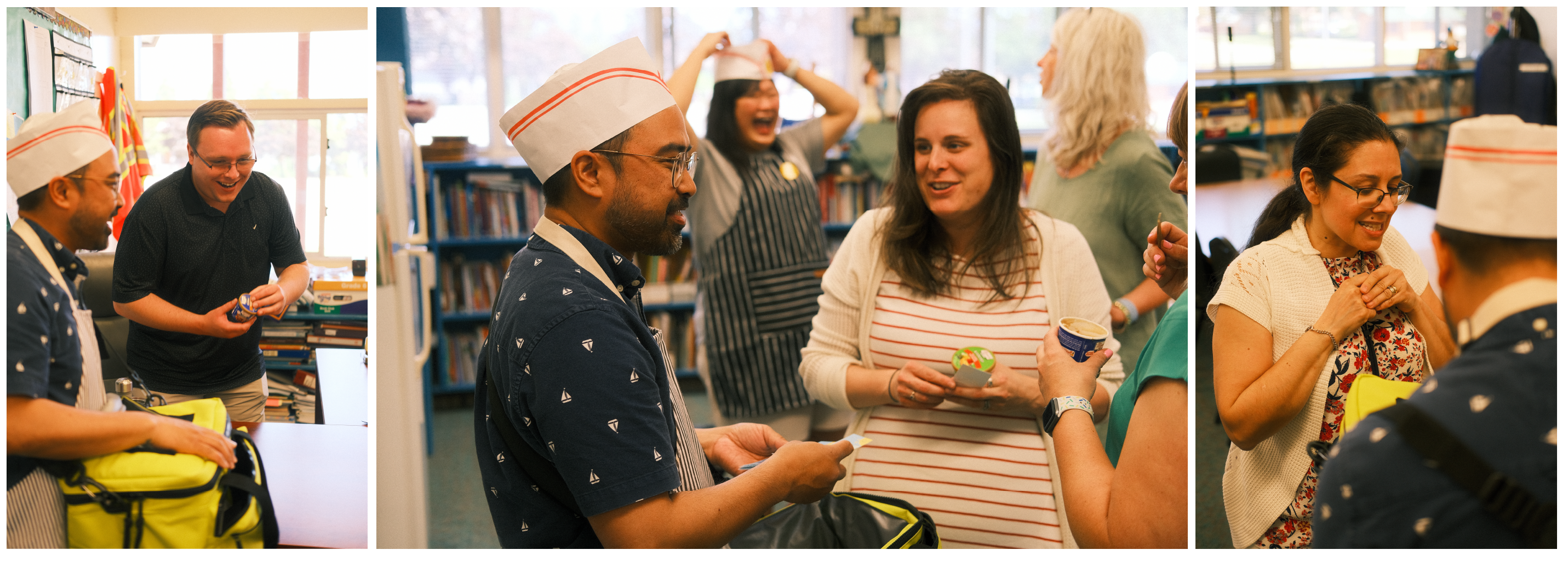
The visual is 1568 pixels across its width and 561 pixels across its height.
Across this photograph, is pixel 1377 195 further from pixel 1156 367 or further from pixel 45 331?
pixel 45 331

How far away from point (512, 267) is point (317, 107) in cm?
60

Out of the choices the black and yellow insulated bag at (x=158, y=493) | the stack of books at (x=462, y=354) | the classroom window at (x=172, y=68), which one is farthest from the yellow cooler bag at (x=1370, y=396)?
the stack of books at (x=462, y=354)

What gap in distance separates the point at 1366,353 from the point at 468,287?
15.1 ft

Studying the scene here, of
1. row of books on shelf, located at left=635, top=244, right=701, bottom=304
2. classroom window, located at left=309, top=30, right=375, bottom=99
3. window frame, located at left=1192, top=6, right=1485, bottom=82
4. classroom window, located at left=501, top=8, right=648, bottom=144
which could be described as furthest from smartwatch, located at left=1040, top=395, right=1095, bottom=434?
classroom window, located at left=501, top=8, right=648, bottom=144

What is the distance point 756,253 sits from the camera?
2.58m

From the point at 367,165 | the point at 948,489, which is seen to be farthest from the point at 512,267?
the point at 948,489

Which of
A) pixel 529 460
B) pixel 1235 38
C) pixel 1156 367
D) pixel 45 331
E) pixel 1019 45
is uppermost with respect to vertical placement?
pixel 1019 45

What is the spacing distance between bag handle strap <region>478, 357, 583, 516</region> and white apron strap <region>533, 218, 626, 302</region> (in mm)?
239

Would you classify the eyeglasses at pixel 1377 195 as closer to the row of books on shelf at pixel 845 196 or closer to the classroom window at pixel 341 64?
the classroom window at pixel 341 64

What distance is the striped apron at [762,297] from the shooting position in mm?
2520

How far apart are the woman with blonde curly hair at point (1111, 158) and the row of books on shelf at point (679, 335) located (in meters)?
3.13

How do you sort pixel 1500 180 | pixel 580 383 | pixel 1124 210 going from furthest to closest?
pixel 1124 210
pixel 1500 180
pixel 580 383

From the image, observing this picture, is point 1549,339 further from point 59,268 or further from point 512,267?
point 59,268

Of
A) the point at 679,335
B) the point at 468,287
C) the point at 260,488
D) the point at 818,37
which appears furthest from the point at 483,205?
the point at 260,488
